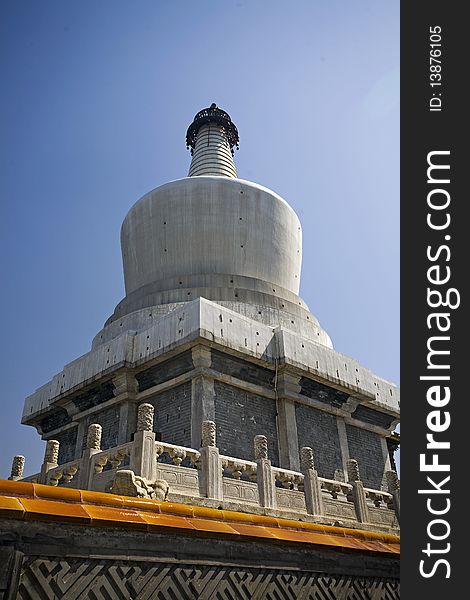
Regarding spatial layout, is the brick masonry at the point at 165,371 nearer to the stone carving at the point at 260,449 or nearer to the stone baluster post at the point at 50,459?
the stone baluster post at the point at 50,459

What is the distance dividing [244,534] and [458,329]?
81.3 inches

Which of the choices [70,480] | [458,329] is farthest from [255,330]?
[458,329]

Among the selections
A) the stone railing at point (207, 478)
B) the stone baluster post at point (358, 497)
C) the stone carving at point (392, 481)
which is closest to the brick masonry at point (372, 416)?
the stone carving at point (392, 481)

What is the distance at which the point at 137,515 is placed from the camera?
3.69 metres

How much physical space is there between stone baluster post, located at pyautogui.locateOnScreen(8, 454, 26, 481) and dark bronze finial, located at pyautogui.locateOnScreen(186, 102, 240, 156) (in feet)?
55.0

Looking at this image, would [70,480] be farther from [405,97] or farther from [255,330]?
[405,97]

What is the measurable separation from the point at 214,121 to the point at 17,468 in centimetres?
1734

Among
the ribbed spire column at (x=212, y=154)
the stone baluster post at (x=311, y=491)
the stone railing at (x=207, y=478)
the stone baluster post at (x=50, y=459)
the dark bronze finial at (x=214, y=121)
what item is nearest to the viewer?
the stone railing at (x=207, y=478)

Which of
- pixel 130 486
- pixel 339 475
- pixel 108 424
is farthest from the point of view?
pixel 108 424

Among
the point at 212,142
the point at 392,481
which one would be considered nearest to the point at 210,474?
the point at 392,481

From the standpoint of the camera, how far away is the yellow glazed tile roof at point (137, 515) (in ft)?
10.6

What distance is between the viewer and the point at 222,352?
44.2 feet

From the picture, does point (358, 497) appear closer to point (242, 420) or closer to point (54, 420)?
point (242, 420)

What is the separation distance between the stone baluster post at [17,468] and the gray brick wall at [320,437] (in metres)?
6.58
